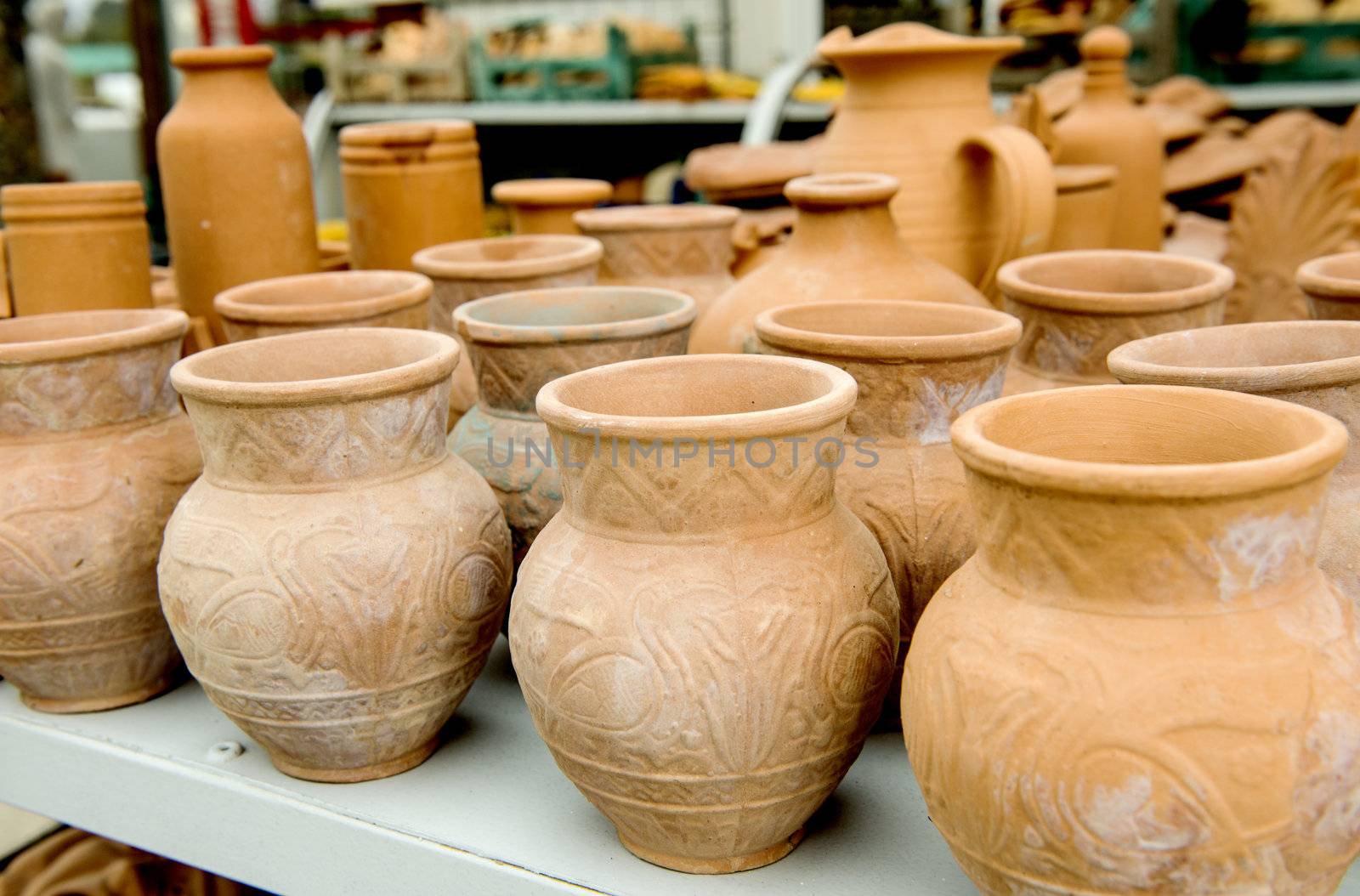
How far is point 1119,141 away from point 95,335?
2071 mm

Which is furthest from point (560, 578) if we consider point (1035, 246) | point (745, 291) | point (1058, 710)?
point (1035, 246)

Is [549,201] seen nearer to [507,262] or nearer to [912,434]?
[507,262]

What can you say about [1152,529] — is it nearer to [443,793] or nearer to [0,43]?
[443,793]

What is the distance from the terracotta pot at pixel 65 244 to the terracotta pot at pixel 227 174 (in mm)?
105

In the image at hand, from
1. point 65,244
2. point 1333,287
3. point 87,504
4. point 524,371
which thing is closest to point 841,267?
point 524,371

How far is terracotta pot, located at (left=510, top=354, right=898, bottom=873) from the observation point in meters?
1.18

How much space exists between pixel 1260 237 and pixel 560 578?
2445 mm

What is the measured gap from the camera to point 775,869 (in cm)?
131

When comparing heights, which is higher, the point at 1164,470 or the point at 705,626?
the point at 1164,470

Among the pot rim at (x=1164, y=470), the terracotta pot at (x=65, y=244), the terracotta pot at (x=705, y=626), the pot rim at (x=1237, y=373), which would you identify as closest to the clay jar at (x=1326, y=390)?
the pot rim at (x=1237, y=373)

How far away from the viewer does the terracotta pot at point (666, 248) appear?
2.35m

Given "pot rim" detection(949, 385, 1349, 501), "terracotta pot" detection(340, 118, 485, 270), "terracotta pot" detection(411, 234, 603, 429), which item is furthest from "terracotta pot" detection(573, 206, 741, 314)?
"pot rim" detection(949, 385, 1349, 501)

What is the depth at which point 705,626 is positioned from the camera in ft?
3.85

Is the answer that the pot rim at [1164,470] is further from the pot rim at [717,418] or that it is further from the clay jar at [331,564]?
the clay jar at [331,564]
